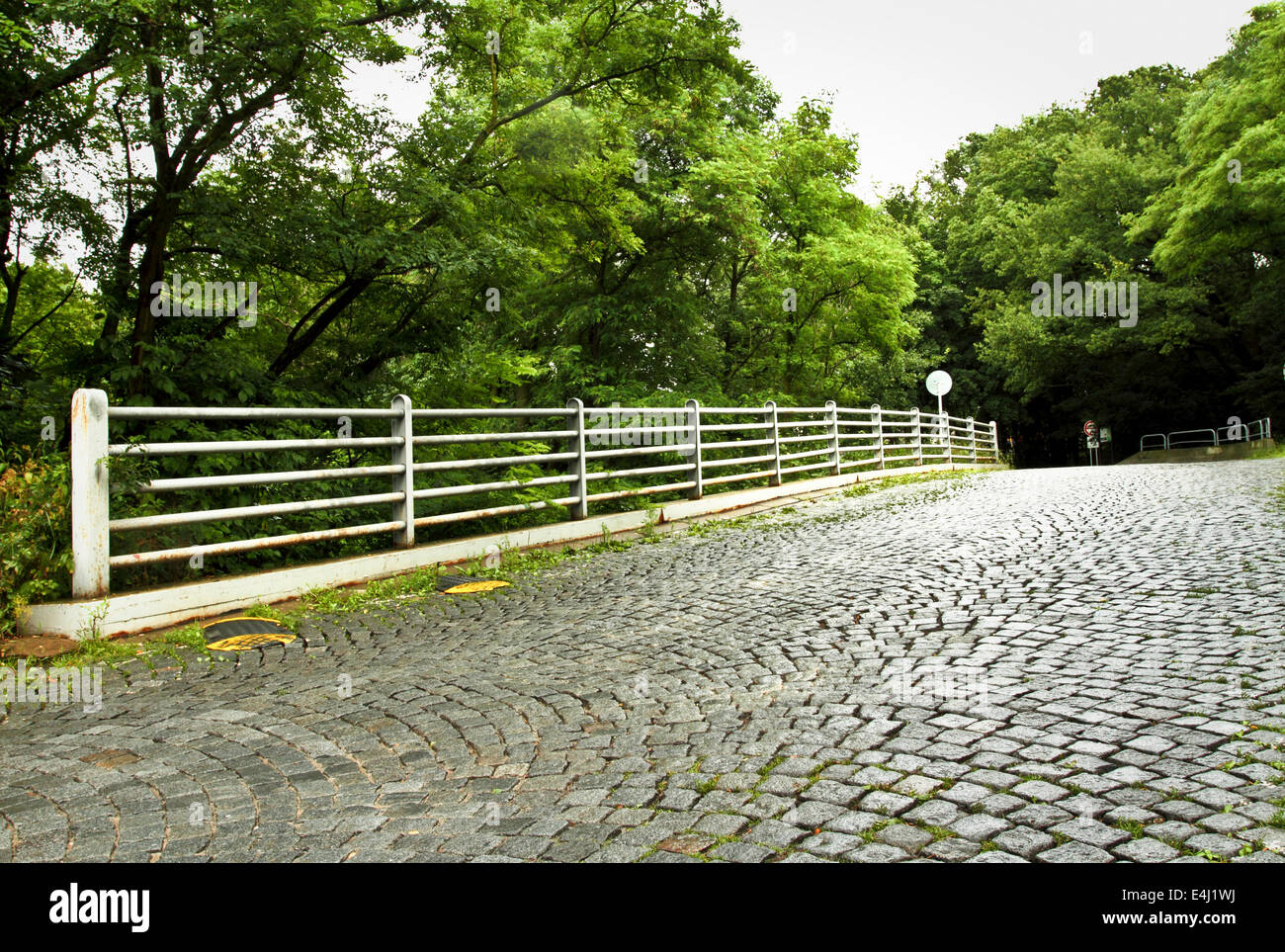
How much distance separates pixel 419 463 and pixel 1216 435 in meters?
34.7

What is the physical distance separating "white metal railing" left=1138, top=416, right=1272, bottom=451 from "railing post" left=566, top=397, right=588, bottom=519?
28.7m

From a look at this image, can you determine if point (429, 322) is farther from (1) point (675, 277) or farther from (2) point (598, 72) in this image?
(1) point (675, 277)

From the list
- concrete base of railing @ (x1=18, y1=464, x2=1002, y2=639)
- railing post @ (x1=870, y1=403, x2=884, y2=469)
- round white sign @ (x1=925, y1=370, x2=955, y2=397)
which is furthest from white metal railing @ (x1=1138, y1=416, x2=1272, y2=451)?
concrete base of railing @ (x1=18, y1=464, x2=1002, y2=639)

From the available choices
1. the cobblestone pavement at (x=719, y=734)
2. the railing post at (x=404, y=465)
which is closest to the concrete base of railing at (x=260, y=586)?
the railing post at (x=404, y=465)

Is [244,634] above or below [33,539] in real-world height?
below

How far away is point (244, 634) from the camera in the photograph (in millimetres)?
5336

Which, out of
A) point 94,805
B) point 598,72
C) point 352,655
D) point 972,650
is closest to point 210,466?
point 352,655

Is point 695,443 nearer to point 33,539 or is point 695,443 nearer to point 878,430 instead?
point 33,539

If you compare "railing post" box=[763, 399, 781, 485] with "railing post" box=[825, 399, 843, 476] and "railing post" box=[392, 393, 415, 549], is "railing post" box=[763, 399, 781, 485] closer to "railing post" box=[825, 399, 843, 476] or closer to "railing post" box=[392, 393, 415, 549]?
"railing post" box=[825, 399, 843, 476]

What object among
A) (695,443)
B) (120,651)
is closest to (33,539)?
(120,651)

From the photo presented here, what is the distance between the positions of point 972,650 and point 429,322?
7938mm

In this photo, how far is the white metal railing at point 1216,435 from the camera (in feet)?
101

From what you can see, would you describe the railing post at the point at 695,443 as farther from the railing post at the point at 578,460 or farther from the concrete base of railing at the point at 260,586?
the railing post at the point at 578,460

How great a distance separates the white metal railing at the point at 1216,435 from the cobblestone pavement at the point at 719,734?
3038 centimetres
